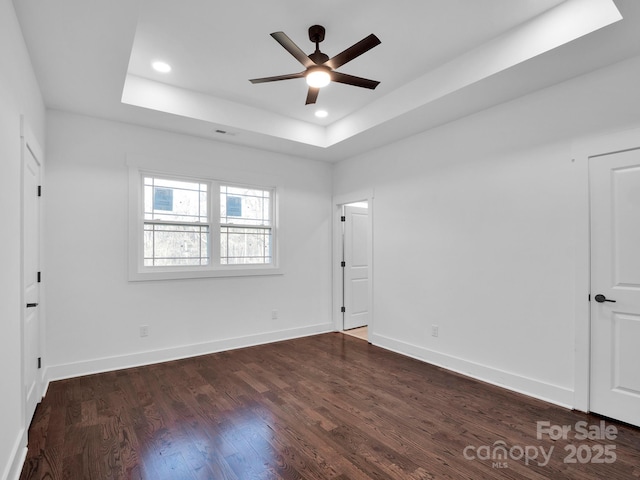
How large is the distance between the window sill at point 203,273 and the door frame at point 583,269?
3.50 meters

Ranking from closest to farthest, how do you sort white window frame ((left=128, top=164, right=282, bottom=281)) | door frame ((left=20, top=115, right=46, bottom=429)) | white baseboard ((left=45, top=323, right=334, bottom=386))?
door frame ((left=20, top=115, right=46, bottom=429))
white baseboard ((left=45, top=323, right=334, bottom=386))
white window frame ((left=128, top=164, right=282, bottom=281))

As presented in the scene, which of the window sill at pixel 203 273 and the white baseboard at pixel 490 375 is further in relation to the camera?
the window sill at pixel 203 273

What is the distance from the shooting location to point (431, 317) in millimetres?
4035

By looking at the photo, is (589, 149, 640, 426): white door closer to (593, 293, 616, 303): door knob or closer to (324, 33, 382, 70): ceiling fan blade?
(593, 293, 616, 303): door knob

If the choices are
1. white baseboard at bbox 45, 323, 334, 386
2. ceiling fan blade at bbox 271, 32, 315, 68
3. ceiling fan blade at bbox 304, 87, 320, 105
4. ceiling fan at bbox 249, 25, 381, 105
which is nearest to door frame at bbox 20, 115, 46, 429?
white baseboard at bbox 45, 323, 334, 386

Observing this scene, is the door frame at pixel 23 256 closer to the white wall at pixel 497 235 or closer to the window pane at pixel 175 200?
the window pane at pixel 175 200

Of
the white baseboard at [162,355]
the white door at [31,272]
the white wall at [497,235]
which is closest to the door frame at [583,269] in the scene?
the white wall at [497,235]

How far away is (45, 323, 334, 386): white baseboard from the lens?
352 centimetres

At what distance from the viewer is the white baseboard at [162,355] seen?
3.52 m

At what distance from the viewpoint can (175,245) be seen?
14.0ft

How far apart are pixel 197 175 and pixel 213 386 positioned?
99.0 inches

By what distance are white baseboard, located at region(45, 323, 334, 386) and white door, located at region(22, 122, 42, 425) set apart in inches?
20.0

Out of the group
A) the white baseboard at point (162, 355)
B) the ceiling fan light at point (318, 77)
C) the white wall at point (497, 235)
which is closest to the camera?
the ceiling fan light at point (318, 77)

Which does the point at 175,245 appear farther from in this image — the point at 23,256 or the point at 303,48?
the point at 303,48
